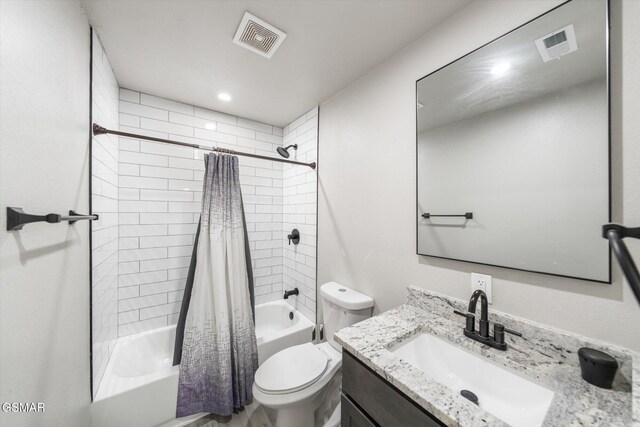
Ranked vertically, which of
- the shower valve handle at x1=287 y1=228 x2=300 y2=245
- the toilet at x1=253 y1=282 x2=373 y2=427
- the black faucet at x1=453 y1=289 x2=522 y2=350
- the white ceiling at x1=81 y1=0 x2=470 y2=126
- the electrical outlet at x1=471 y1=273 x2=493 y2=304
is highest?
the white ceiling at x1=81 y1=0 x2=470 y2=126

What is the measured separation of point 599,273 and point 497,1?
1.14m

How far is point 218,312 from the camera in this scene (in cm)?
155

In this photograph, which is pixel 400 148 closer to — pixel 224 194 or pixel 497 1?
pixel 497 1

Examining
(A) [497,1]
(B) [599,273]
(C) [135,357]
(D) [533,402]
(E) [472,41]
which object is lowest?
(C) [135,357]

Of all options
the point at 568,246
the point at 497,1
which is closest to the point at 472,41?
the point at 497,1

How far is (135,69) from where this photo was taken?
156cm

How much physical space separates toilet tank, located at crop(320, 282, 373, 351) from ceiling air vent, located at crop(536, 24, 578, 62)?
1.42 meters

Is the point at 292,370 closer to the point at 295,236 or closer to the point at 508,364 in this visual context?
the point at 508,364

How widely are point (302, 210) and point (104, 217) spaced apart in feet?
4.85

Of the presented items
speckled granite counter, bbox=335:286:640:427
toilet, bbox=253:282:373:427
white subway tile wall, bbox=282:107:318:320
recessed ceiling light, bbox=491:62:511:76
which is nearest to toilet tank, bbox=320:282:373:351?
toilet, bbox=253:282:373:427


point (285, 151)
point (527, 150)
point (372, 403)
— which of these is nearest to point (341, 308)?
point (372, 403)

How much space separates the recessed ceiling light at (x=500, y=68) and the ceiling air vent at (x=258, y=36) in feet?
3.42

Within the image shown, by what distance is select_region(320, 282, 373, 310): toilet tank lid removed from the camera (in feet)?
4.66

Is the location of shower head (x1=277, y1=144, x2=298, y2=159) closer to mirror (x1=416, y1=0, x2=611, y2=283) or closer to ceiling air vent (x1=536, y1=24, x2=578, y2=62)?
mirror (x1=416, y1=0, x2=611, y2=283)
